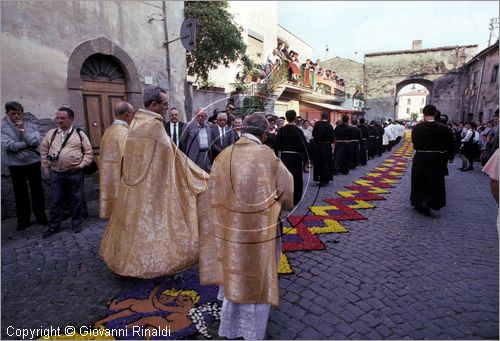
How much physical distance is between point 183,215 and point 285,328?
4.73 feet

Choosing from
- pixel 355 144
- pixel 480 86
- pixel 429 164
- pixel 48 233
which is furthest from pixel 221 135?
pixel 480 86

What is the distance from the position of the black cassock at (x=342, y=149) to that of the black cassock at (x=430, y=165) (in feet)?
14.1

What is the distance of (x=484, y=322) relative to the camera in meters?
2.64

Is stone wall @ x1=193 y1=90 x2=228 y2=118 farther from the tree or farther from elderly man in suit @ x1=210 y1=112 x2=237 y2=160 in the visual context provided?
elderly man in suit @ x1=210 y1=112 x2=237 y2=160

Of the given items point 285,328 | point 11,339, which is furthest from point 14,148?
point 285,328

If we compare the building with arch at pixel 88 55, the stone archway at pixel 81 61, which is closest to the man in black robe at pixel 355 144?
the building with arch at pixel 88 55

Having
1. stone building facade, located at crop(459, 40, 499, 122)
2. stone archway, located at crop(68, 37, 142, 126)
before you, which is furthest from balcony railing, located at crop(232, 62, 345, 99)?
stone building facade, located at crop(459, 40, 499, 122)

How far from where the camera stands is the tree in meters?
11.8

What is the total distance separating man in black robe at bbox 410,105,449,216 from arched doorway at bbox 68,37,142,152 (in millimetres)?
6589

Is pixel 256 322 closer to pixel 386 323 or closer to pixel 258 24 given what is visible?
pixel 386 323

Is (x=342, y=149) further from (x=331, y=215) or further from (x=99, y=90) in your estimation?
(x=99, y=90)

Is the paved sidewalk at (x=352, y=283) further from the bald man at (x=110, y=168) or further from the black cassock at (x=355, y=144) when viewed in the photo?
the black cassock at (x=355, y=144)

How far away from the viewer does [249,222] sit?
234cm

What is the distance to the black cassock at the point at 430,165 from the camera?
561cm
